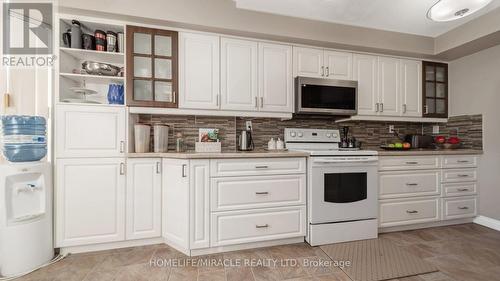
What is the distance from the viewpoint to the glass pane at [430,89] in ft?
10.1

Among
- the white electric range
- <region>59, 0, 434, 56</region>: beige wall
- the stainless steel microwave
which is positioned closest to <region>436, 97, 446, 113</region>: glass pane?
<region>59, 0, 434, 56</region>: beige wall

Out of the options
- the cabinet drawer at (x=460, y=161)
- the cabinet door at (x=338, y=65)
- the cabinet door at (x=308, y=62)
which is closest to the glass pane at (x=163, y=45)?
the cabinet door at (x=308, y=62)

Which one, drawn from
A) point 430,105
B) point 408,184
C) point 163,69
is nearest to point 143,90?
point 163,69

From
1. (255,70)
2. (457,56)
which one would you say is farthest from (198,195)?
(457,56)

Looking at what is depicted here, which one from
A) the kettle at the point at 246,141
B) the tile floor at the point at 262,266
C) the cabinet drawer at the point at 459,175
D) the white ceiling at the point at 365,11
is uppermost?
the white ceiling at the point at 365,11

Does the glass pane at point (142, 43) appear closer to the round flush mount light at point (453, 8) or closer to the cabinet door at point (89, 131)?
the cabinet door at point (89, 131)

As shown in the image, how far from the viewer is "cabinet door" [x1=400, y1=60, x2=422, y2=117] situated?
296 cm

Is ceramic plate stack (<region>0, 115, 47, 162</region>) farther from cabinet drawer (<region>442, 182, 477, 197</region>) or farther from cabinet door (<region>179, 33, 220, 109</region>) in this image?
cabinet drawer (<region>442, 182, 477, 197</region>)

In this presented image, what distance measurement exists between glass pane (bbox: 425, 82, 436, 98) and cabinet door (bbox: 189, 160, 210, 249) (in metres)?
3.15

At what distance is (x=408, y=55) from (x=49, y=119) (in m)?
4.11

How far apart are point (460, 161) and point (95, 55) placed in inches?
172

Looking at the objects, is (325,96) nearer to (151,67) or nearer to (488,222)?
(151,67)

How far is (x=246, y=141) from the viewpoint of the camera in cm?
257

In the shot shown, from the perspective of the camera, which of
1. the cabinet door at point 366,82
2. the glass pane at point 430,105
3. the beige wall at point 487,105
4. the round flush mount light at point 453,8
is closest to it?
the round flush mount light at point 453,8
